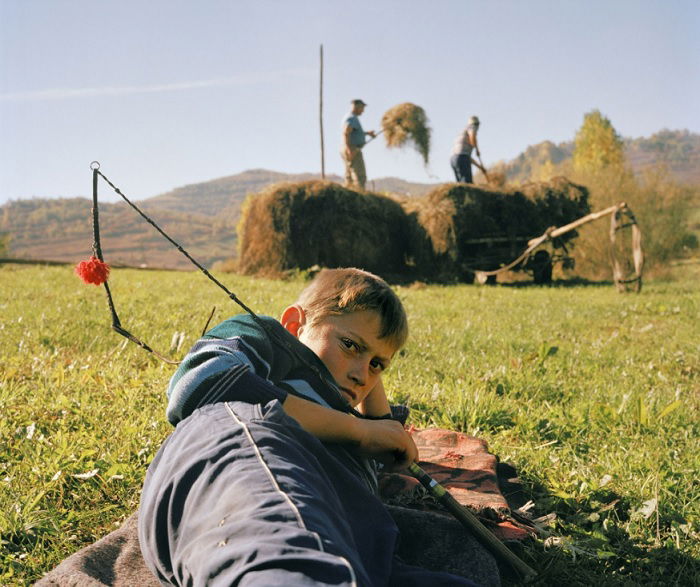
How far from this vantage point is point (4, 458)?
2.41 m

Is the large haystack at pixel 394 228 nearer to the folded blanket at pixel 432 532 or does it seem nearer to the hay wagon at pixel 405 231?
the hay wagon at pixel 405 231

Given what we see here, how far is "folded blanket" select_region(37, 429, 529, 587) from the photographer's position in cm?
154

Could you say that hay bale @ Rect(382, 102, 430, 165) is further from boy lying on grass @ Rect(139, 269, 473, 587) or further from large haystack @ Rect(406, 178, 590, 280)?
boy lying on grass @ Rect(139, 269, 473, 587)

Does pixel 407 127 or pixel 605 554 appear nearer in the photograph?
pixel 605 554

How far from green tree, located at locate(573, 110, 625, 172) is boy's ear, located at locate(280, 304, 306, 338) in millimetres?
31676

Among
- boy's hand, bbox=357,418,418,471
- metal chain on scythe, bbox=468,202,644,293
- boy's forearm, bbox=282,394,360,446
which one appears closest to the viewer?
boy's forearm, bbox=282,394,360,446

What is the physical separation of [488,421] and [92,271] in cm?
206

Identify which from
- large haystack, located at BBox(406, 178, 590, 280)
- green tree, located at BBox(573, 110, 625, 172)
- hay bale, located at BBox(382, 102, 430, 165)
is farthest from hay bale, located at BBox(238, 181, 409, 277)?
green tree, located at BBox(573, 110, 625, 172)

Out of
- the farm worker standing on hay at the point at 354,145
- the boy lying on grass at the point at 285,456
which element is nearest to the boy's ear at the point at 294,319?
the boy lying on grass at the point at 285,456

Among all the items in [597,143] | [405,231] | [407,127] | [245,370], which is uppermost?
[597,143]

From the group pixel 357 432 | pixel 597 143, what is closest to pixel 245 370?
pixel 357 432

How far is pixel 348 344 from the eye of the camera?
77.4 inches

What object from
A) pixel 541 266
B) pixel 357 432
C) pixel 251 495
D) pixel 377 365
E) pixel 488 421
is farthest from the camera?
pixel 541 266

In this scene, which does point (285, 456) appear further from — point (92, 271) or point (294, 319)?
point (92, 271)
